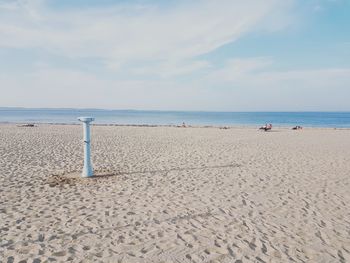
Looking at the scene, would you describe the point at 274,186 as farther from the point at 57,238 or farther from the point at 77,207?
the point at 57,238

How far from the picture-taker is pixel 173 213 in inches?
239

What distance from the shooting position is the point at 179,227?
5367 millimetres

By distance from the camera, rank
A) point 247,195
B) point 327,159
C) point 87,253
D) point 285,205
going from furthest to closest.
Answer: point 327,159 < point 247,195 < point 285,205 < point 87,253

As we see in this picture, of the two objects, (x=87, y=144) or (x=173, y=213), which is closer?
(x=173, y=213)

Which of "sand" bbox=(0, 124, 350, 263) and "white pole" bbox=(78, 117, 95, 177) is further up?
"white pole" bbox=(78, 117, 95, 177)

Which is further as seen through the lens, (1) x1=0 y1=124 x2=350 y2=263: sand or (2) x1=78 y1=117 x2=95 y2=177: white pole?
(2) x1=78 y1=117 x2=95 y2=177: white pole

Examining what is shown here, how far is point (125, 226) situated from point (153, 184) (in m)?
3.06

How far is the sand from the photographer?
4492 millimetres

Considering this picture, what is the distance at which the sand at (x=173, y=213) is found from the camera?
4.49 meters

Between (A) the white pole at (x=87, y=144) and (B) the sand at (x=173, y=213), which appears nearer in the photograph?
(B) the sand at (x=173, y=213)

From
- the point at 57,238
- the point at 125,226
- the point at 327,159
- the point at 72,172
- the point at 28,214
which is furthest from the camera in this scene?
the point at 327,159

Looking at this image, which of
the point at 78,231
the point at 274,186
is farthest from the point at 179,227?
the point at 274,186

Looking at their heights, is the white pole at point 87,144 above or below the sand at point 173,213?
above

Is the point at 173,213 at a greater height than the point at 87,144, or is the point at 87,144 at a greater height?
the point at 87,144
